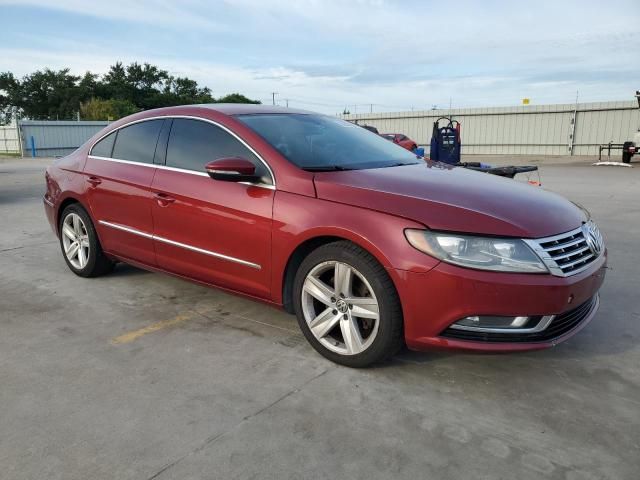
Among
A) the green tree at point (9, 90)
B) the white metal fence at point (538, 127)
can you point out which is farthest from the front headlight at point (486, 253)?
→ the green tree at point (9, 90)

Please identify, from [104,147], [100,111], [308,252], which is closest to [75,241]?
[104,147]

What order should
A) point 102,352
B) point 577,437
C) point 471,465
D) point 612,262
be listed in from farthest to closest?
point 612,262 → point 102,352 → point 577,437 → point 471,465

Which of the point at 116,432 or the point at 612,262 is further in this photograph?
the point at 612,262

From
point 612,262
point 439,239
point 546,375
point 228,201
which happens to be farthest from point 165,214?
point 612,262

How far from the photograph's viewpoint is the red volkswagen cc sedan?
2654mm

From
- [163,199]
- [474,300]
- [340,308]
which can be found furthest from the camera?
[163,199]

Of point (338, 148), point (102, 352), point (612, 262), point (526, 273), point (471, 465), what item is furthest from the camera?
point (612, 262)

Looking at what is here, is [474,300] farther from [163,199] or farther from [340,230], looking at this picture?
[163,199]

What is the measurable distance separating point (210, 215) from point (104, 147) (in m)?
1.66

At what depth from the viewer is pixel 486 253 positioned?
2.63 meters

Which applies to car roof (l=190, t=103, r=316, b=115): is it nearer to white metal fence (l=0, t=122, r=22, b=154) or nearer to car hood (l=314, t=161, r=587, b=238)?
car hood (l=314, t=161, r=587, b=238)

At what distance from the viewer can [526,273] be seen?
2623 millimetres

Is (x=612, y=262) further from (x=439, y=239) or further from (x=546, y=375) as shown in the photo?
(x=439, y=239)

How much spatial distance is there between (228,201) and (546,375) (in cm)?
214
